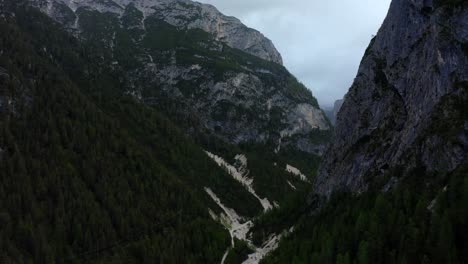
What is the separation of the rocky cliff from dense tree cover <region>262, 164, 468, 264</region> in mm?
7348

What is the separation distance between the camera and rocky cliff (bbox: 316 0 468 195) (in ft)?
363

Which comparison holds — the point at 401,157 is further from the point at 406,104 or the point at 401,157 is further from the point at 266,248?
the point at 266,248

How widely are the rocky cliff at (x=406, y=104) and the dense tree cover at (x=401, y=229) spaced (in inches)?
289

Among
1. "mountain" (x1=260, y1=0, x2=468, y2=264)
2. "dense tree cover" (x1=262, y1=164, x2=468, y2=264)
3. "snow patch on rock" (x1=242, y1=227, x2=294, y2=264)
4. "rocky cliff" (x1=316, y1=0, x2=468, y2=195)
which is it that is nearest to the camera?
"dense tree cover" (x1=262, y1=164, x2=468, y2=264)

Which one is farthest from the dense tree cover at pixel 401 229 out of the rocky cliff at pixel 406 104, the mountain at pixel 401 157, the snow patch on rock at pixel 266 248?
the snow patch on rock at pixel 266 248

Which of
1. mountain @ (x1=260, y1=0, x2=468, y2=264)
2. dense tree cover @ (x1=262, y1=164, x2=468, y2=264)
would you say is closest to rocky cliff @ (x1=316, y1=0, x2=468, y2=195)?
mountain @ (x1=260, y1=0, x2=468, y2=264)

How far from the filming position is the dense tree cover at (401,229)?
84.2m

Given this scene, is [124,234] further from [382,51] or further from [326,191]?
[382,51]

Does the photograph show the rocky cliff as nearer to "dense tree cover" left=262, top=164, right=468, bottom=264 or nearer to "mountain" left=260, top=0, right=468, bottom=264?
"mountain" left=260, top=0, right=468, bottom=264

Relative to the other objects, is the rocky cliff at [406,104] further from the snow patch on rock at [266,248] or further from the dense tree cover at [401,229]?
the snow patch on rock at [266,248]

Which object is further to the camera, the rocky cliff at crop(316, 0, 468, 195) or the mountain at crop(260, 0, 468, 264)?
the rocky cliff at crop(316, 0, 468, 195)

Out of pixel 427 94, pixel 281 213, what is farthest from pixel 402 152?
pixel 281 213

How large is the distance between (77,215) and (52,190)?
54.9 feet

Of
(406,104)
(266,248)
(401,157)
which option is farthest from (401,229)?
(266,248)
